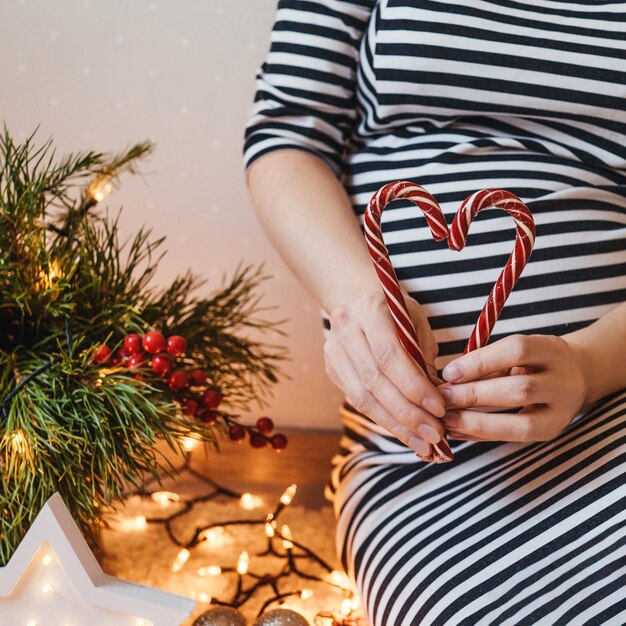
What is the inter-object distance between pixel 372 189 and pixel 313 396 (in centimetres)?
65

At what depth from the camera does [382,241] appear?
2.19ft

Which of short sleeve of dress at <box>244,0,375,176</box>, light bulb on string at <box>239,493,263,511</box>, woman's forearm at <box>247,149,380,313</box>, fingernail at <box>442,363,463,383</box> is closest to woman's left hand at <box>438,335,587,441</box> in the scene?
fingernail at <box>442,363,463,383</box>

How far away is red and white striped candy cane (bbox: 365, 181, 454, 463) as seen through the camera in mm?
637

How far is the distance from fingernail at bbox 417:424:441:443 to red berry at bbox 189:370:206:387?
0.94 feet

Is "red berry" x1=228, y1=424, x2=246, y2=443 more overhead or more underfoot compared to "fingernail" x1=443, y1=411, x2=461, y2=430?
more overhead

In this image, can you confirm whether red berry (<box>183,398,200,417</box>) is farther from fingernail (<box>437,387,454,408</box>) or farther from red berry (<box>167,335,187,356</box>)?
fingernail (<box>437,387,454,408</box>)

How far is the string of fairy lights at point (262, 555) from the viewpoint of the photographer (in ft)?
3.09

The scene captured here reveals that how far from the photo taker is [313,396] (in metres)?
1.45

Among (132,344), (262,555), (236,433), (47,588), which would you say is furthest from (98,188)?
(262,555)

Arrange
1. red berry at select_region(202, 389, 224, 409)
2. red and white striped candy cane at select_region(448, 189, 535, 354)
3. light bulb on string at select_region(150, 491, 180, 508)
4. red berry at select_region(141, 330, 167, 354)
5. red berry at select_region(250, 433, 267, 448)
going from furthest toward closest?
light bulb on string at select_region(150, 491, 180, 508) → red berry at select_region(250, 433, 267, 448) → red berry at select_region(202, 389, 224, 409) → red berry at select_region(141, 330, 167, 354) → red and white striped candy cane at select_region(448, 189, 535, 354)

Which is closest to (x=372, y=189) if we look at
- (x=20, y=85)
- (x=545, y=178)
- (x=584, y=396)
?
(x=545, y=178)

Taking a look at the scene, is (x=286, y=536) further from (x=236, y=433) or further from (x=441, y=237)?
(x=441, y=237)

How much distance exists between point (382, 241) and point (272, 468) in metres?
0.75

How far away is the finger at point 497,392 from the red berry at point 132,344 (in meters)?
0.33
